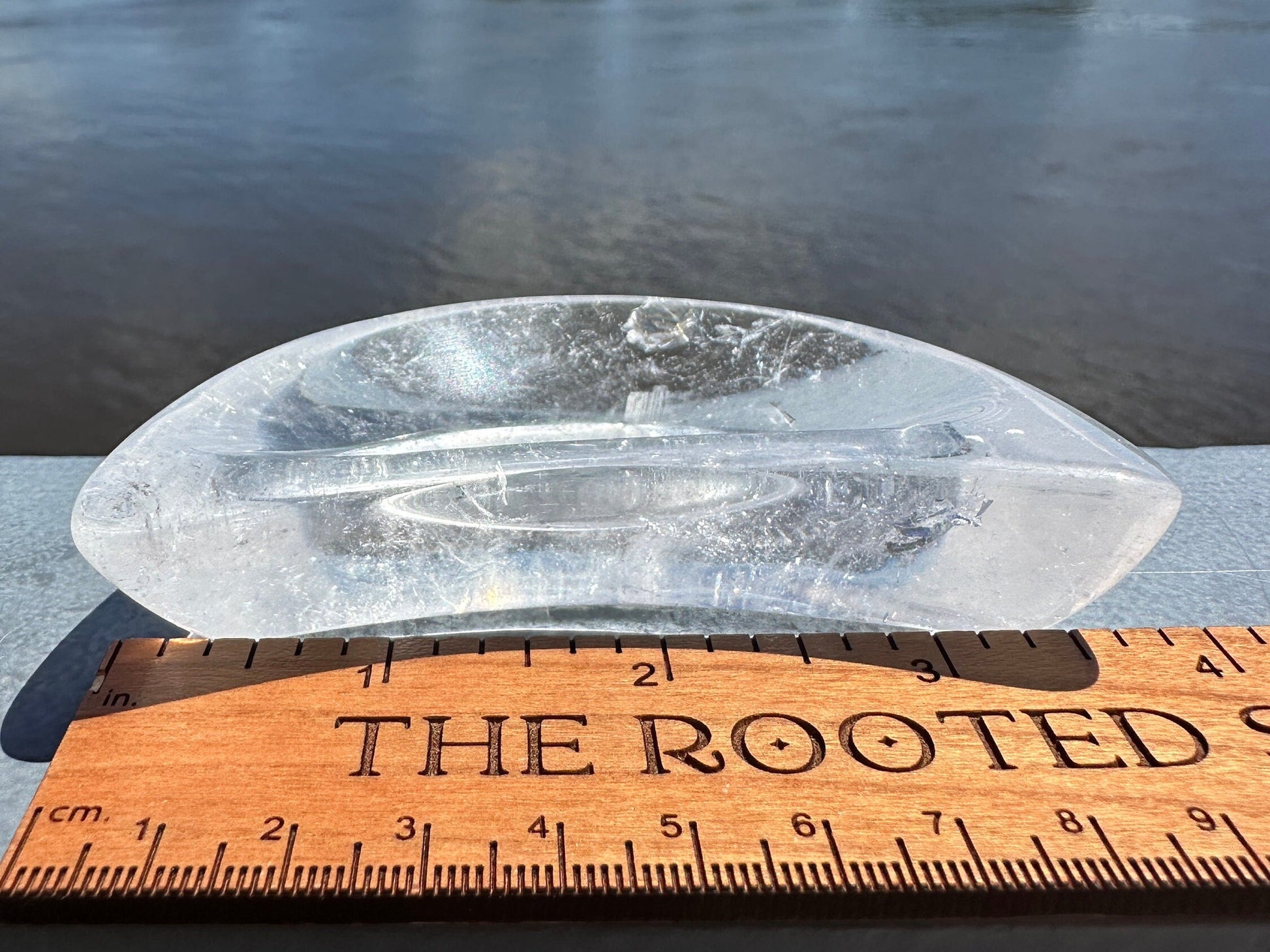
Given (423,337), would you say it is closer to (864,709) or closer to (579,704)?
(579,704)

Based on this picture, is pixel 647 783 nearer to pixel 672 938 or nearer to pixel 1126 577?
pixel 672 938

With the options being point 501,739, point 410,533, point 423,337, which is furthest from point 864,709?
point 423,337

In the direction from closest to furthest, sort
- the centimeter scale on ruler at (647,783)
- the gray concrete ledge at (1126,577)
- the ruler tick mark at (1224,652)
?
the centimeter scale on ruler at (647,783) → the ruler tick mark at (1224,652) → the gray concrete ledge at (1126,577)

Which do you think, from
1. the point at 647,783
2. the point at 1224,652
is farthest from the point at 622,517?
the point at 1224,652

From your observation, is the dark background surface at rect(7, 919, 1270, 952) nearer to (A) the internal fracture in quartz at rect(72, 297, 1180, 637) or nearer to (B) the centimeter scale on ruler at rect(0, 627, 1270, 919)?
(B) the centimeter scale on ruler at rect(0, 627, 1270, 919)

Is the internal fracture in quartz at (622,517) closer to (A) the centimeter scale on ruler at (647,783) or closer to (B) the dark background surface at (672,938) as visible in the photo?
(A) the centimeter scale on ruler at (647,783)

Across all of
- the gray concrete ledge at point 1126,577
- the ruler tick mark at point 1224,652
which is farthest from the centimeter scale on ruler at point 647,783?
the gray concrete ledge at point 1126,577
